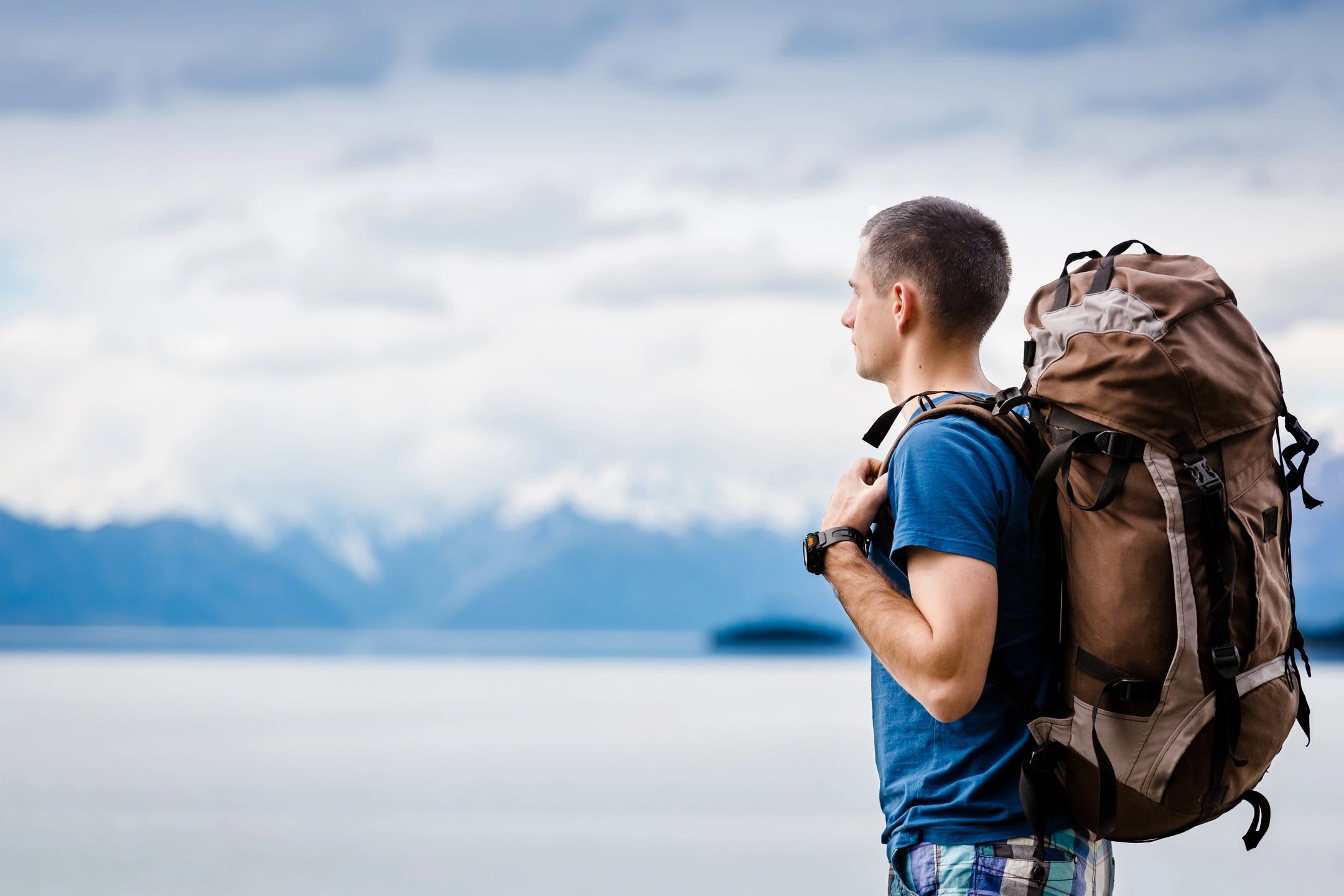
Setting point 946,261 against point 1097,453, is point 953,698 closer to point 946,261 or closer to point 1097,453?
point 1097,453

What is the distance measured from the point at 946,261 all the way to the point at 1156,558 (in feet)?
1.82

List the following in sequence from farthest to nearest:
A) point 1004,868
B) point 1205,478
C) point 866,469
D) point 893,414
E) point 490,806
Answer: point 490,806
point 893,414
point 866,469
point 1004,868
point 1205,478

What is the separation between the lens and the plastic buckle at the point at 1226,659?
65.9 inches

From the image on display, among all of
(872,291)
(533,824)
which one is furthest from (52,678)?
(872,291)

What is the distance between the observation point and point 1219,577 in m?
1.68

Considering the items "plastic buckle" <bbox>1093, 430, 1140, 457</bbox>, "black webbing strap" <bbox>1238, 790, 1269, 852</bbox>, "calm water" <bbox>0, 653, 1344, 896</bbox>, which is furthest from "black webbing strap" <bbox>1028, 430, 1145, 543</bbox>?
"calm water" <bbox>0, 653, 1344, 896</bbox>

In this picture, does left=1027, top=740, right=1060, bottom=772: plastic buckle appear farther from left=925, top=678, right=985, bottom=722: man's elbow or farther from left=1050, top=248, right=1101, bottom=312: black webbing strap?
left=1050, top=248, right=1101, bottom=312: black webbing strap

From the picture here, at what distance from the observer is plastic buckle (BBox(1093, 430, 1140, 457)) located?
5.51ft

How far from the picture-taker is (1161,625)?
65.7 inches

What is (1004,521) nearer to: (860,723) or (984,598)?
(984,598)

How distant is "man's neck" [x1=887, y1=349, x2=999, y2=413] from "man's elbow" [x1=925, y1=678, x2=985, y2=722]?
48 cm

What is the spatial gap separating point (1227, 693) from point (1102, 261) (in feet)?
1.99

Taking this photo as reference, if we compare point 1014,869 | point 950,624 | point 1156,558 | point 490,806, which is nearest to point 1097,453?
point 1156,558

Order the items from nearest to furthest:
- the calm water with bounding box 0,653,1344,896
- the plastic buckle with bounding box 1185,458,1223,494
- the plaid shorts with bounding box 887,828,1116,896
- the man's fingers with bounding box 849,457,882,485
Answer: the plastic buckle with bounding box 1185,458,1223,494 < the plaid shorts with bounding box 887,828,1116,896 < the man's fingers with bounding box 849,457,882,485 < the calm water with bounding box 0,653,1344,896
